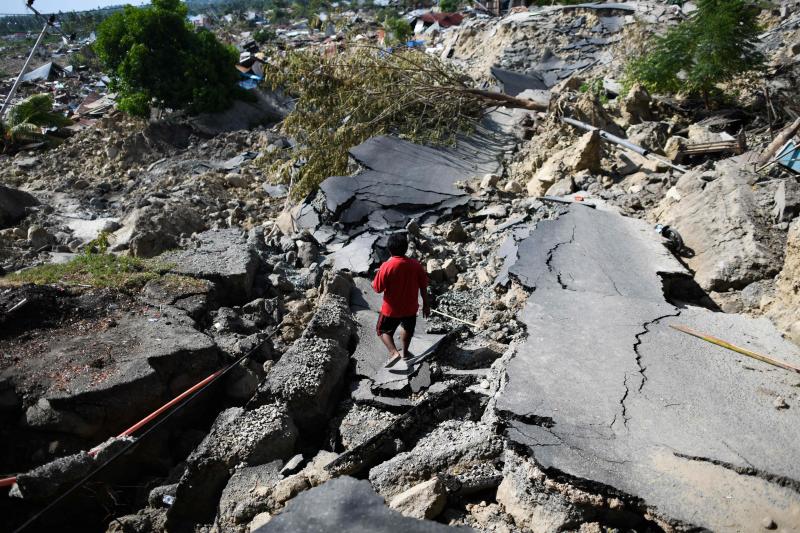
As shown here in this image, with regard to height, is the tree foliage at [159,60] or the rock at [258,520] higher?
the tree foliage at [159,60]

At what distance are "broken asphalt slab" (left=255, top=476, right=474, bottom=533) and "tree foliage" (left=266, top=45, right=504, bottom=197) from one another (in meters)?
5.70

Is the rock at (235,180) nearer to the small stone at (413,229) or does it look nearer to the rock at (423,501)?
the small stone at (413,229)

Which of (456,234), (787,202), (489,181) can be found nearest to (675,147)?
(787,202)

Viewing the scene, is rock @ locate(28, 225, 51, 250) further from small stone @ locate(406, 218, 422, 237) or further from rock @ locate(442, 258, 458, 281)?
rock @ locate(442, 258, 458, 281)

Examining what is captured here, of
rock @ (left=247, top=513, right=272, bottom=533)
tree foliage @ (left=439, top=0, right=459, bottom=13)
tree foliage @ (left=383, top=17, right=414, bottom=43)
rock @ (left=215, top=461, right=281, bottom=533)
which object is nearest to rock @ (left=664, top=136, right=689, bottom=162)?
rock @ (left=215, top=461, right=281, bottom=533)

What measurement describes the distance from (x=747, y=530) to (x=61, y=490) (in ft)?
11.3

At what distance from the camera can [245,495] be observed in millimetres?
2895

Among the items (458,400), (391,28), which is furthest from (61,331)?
(391,28)

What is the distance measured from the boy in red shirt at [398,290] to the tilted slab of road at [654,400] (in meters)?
0.82

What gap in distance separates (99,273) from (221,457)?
9.23 ft

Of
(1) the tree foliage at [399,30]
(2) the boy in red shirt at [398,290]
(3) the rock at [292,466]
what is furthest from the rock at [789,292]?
(1) the tree foliage at [399,30]

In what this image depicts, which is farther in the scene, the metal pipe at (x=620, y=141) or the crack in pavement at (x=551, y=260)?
the metal pipe at (x=620, y=141)

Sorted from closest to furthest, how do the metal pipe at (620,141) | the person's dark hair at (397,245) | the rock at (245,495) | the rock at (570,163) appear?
1. the rock at (245,495)
2. the person's dark hair at (397,245)
3. the metal pipe at (620,141)
4. the rock at (570,163)

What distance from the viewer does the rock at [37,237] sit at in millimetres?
7293
